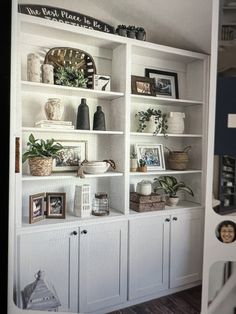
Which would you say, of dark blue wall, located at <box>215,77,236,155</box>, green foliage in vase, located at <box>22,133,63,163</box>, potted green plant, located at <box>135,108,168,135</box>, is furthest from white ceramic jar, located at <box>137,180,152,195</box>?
dark blue wall, located at <box>215,77,236,155</box>

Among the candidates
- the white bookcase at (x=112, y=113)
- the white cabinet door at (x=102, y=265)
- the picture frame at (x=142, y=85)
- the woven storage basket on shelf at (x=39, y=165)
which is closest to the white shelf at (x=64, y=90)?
the white bookcase at (x=112, y=113)

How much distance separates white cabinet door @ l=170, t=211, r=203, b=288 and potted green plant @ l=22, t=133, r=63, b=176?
32.0 inches

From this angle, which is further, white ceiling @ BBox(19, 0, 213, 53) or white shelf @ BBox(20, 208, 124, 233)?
white shelf @ BBox(20, 208, 124, 233)

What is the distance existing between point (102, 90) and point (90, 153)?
1.22 feet

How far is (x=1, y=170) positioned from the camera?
828mm

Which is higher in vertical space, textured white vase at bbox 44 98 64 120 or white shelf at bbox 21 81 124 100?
white shelf at bbox 21 81 124 100

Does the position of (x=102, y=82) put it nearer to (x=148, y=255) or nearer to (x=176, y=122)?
(x=176, y=122)

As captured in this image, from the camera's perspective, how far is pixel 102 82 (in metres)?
1.41

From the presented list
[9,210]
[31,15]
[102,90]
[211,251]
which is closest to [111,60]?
[102,90]

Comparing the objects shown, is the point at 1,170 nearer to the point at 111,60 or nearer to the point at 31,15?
the point at 31,15

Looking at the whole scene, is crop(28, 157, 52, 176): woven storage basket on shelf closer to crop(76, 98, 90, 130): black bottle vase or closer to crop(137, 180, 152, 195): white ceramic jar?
crop(76, 98, 90, 130): black bottle vase

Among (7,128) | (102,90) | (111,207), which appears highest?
(102,90)

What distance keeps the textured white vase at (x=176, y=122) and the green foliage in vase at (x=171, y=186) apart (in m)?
0.31

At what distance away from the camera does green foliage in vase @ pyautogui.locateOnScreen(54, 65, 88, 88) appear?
1.31 meters
